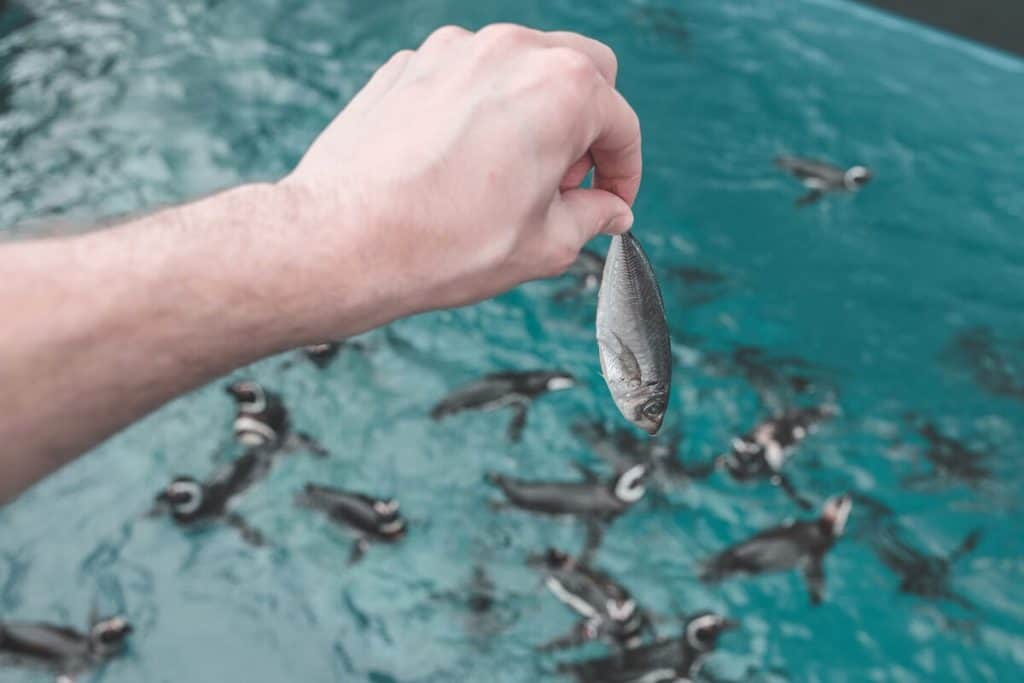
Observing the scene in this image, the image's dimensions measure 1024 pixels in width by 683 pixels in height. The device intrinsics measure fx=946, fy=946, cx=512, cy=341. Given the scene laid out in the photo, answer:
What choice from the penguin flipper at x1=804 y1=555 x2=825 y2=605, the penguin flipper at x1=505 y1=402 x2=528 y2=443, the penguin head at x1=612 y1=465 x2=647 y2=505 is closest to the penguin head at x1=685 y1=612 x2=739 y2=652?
the penguin flipper at x1=804 y1=555 x2=825 y2=605

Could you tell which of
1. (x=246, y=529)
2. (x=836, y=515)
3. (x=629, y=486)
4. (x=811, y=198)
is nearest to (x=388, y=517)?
(x=246, y=529)

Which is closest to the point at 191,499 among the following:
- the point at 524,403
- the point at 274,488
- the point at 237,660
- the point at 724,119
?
the point at 274,488

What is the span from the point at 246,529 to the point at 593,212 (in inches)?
153

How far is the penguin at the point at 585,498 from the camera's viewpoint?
5395 millimetres

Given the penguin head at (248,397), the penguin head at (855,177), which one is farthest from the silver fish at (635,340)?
the penguin head at (855,177)

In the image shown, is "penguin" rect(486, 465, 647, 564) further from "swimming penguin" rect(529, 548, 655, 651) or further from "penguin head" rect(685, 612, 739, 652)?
"penguin head" rect(685, 612, 739, 652)

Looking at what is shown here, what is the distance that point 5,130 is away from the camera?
777 centimetres

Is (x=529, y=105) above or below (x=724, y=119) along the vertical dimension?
above

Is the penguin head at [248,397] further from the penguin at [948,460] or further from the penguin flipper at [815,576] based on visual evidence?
the penguin at [948,460]

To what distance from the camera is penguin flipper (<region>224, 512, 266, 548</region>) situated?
5.33 metres

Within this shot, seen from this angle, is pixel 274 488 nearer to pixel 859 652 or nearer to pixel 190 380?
pixel 859 652

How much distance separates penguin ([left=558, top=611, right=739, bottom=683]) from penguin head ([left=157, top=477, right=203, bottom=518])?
2.22m

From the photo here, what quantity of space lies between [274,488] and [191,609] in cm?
86

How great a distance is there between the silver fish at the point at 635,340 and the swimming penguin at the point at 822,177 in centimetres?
566
